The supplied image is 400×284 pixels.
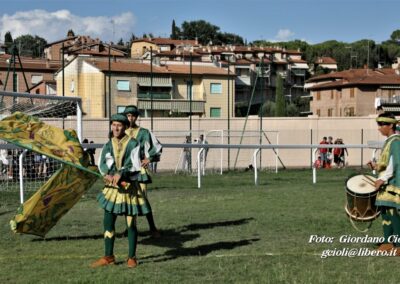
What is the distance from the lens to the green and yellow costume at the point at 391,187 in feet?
27.8

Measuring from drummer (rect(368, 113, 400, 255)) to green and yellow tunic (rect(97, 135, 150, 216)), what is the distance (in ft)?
10.1

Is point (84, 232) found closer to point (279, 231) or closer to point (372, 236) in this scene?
point (279, 231)

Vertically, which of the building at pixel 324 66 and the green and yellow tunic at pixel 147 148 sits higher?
the building at pixel 324 66

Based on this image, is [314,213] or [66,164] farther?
[314,213]

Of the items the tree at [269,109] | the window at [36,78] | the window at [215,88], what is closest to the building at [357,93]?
the tree at [269,109]

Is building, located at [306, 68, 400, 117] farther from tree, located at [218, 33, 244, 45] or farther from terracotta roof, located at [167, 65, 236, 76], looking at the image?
tree, located at [218, 33, 244, 45]

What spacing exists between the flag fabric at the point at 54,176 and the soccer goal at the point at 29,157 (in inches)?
130

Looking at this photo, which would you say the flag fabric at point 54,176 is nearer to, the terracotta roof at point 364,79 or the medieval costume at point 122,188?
the medieval costume at point 122,188

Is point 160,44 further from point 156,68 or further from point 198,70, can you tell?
point 156,68

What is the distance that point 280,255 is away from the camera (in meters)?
8.40

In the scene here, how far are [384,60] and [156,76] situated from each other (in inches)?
3703

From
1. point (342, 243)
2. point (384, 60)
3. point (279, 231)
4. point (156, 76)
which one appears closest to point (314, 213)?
point (279, 231)

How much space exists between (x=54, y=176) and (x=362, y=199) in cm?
407

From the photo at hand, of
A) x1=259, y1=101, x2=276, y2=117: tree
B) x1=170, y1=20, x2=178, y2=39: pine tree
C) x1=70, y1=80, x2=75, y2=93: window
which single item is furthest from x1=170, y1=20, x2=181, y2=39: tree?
x1=70, y1=80, x2=75, y2=93: window
